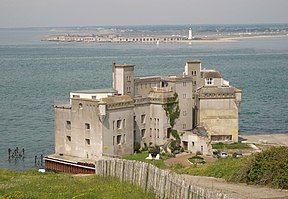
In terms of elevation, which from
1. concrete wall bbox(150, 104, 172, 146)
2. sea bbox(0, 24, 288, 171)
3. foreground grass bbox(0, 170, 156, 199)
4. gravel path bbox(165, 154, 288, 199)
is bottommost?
sea bbox(0, 24, 288, 171)

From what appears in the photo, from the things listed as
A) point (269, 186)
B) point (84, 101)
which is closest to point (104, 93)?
point (84, 101)

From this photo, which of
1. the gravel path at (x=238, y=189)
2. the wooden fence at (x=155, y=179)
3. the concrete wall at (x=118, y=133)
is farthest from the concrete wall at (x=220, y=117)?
the gravel path at (x=238, y=189)

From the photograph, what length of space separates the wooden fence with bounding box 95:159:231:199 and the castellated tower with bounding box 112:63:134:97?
2365cm

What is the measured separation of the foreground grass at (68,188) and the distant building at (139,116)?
20575 millimetres

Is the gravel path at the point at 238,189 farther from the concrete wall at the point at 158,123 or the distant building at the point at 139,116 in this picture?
the concrete wall at the point at 158,123

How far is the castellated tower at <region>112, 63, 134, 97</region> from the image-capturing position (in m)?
47.1

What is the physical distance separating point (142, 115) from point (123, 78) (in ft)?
11.2

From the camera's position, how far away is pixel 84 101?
4462 cm

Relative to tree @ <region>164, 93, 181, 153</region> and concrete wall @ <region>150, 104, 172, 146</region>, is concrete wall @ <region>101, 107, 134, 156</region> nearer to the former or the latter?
concrete wall @ <region>150, 104, 172, 146</region>

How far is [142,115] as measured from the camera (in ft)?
159

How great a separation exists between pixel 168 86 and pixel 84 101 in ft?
26.6

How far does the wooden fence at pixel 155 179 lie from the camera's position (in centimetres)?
1647

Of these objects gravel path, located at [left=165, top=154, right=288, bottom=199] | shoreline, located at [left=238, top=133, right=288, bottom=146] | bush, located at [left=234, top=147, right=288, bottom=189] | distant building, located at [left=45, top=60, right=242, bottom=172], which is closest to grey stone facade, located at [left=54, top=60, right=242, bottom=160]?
distant building, located at [left=45, top=60, right=242, bottom=172]

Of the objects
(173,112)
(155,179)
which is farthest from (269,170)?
(173,112)
